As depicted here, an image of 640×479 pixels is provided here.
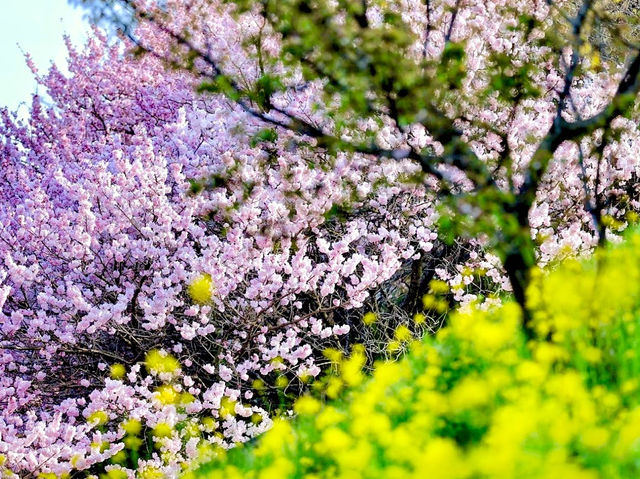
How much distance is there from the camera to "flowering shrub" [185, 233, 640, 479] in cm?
203

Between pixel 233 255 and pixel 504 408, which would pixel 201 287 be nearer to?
pixel 233 255

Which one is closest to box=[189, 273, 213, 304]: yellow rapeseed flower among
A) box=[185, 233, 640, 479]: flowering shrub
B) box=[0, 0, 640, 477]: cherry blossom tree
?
box=[0, 0, 640, 477]: cherry blossom tree

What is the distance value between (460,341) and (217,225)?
4.91 metres

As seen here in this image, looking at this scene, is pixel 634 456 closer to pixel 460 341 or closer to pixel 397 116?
pixel 460 341

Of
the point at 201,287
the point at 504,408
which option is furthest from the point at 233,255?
the point at 504,408

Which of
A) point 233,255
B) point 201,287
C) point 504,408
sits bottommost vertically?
point 504,408

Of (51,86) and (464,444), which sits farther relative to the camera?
(51,86)

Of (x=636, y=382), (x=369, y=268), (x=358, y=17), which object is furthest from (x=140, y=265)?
(x=636, y=382)

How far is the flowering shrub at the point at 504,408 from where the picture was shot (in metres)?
2.03

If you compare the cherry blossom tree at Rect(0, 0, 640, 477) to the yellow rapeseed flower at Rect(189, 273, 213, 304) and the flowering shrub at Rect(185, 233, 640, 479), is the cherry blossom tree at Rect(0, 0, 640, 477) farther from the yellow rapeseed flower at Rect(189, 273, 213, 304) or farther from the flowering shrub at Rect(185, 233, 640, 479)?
the flowering shrub at Rect(185, 233, 640, 479)

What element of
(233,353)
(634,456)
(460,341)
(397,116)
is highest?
(233,353)

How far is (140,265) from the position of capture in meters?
7.55

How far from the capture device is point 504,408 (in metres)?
2.33

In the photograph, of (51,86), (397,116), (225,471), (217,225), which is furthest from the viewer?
(51,86)
